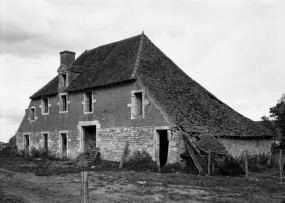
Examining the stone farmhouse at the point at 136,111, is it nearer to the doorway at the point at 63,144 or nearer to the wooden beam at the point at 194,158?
the doorway at the point at 63,144

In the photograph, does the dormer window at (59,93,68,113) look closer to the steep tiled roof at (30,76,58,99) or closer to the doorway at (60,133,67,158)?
the steep tiled roof at (30,76,58,99)

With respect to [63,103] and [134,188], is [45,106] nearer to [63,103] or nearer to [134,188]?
[63,103]

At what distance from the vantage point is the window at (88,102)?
24219mm

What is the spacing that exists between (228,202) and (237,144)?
10922 millimetres

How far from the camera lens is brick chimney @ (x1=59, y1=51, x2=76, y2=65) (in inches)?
1125

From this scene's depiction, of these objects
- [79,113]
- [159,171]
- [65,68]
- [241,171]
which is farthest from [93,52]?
[241,171]

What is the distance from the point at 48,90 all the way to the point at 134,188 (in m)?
17.4

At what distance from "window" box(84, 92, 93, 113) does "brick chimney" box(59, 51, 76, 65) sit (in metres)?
5.36

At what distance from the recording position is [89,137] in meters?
24.6

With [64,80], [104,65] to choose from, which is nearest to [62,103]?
[64,80]

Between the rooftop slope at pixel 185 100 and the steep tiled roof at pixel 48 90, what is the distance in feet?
26.4

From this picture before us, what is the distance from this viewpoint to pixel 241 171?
56.6 feet

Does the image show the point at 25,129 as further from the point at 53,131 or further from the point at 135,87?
the point at 135,87

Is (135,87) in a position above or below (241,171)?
above
